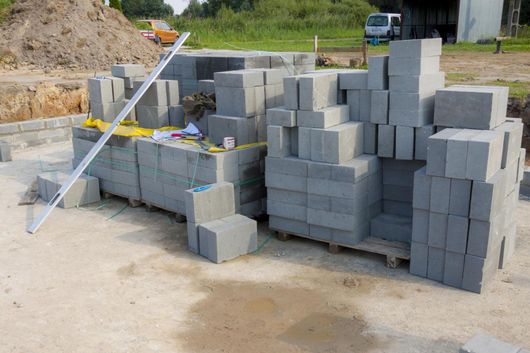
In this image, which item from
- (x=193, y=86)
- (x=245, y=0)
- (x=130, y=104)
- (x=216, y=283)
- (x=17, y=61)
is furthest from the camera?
(x=245, y=0)

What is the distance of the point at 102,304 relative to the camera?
613 centimetres

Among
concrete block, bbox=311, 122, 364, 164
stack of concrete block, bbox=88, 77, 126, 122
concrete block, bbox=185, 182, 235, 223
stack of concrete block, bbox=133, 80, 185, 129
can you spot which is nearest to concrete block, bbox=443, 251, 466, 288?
concrete block, bbox=311, 122, 364, 164

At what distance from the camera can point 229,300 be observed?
621cm

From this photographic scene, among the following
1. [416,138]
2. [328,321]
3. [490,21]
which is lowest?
[328,321]

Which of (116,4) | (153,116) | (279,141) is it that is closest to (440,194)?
(279,141)

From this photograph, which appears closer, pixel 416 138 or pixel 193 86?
pixel 416 138

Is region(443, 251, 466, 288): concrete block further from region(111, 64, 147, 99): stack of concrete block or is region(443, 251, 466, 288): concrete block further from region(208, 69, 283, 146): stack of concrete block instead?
region(111, 64, 147, 99): stack of concrete block

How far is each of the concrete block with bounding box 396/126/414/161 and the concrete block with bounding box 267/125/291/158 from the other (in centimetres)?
149

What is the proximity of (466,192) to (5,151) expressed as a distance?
10657 mm

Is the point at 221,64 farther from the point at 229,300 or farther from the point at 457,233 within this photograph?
the point at 457,233

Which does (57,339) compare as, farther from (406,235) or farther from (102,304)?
(406,235)

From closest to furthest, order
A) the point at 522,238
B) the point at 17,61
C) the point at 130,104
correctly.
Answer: the point at 522,238
the point at 130,104
the point at 17,61

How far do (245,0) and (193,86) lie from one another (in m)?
53.9

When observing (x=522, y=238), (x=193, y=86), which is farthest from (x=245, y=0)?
(x=522, y=238)
